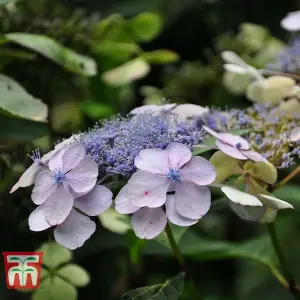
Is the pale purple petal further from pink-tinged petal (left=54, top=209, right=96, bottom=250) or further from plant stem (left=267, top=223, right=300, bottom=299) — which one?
pink-tinged petal (left=54, top=209, right=96, bottom=250)

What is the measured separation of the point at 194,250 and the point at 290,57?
26cm

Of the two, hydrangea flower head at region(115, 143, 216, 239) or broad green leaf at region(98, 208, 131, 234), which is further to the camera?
broad green leaf at region(98, 208, 131, 234)

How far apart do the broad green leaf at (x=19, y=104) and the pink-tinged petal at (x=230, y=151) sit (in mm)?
184

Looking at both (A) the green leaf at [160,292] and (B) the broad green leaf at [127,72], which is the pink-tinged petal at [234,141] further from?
(B) the broad green leaf at [127,72]

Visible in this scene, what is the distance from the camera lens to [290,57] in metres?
0.78

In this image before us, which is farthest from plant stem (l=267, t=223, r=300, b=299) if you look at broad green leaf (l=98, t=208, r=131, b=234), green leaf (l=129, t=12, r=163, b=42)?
green leaf (l=129, t=12, r=163, b=42)

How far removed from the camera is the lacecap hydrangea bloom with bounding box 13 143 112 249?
1.55 feet

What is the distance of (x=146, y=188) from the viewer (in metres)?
0.47

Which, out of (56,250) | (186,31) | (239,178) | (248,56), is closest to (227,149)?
(239,178)

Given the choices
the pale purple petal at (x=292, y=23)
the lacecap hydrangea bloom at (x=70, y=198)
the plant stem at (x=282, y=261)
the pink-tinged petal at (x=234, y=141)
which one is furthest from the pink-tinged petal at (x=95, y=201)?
the pale purple petal at (x=292, y=23)

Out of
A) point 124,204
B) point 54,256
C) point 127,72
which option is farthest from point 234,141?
point 127,72

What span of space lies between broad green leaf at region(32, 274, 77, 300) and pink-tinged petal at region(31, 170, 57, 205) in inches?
5.6

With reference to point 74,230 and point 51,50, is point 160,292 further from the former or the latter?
point 51,50

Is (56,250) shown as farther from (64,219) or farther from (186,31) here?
(186,31)
